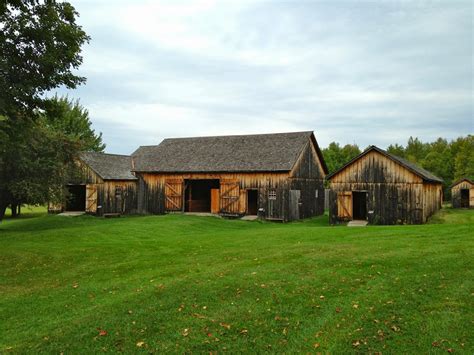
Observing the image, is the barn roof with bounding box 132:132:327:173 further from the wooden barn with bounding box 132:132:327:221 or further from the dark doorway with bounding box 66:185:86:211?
the dark doorway with bounding box 66:185:86:211

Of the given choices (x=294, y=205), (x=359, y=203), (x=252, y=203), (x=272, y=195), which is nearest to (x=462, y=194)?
(x=359, y=203)

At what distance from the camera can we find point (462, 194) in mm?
40531

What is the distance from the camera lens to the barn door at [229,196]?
32625mm

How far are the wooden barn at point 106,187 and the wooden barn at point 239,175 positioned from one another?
36.9 inches

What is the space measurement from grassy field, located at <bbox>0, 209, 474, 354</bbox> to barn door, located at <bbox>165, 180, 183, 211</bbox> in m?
17.9

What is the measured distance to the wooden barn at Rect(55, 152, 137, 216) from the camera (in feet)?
115

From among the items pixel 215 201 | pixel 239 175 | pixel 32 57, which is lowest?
pixel 215 201

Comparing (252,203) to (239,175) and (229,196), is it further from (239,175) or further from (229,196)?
(239,175)

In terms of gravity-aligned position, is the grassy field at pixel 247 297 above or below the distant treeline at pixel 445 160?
below

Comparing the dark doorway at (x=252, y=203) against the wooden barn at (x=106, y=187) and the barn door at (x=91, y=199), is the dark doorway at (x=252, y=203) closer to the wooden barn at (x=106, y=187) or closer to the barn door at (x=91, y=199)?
the wooden barn at (x=106, y=187)

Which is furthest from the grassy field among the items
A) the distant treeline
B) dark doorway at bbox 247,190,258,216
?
the distant treeline

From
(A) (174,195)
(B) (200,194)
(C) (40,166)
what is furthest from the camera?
(B) (200,194)

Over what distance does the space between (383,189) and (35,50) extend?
21.7 metres

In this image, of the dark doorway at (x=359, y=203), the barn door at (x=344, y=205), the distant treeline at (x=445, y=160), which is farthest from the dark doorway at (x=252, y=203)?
the distant treeline at (x=445, y=160)
